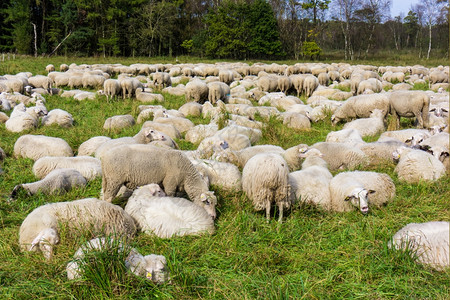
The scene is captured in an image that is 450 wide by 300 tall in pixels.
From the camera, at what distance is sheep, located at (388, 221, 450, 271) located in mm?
3389

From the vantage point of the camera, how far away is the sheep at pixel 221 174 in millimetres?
5562

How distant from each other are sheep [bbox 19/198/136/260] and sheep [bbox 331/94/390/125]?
8347 millimetres

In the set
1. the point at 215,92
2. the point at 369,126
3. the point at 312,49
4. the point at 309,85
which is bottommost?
the point at 369,126

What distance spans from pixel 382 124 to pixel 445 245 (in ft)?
22.7

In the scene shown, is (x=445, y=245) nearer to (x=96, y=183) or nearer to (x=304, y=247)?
(x=304, y=247)

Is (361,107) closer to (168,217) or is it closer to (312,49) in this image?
(168,217)

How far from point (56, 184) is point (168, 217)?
2105 mm

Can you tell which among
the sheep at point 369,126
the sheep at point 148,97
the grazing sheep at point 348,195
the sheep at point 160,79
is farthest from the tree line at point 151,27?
the grazing sheep at point 348,195

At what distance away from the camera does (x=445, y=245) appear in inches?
136

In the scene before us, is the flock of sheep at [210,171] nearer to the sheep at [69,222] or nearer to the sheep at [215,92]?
the sheep at [69,222]

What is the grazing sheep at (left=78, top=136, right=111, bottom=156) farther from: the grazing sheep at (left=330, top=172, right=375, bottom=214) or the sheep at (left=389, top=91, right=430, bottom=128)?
the sheep at (left=389, top=91, right=430, bottom=128)

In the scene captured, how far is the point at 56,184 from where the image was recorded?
5266mm

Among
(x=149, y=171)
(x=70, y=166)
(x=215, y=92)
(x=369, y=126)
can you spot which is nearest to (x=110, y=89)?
(x=215, y=92)

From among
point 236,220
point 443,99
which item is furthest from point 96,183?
point 443,99
